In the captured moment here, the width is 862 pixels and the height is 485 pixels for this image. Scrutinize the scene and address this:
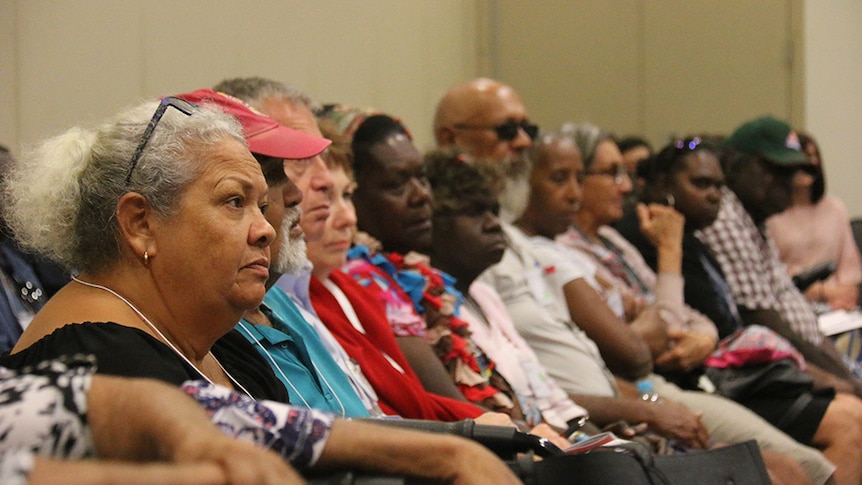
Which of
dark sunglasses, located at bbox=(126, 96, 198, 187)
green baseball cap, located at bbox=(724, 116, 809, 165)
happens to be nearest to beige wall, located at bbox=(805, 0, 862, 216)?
green baseball cap, located at bbox=(724, 116, 809, 165)

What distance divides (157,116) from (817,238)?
514 cm

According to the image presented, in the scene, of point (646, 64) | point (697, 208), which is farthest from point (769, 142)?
point (646, 64)

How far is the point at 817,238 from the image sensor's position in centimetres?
618

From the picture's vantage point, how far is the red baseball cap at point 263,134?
2.11 meters

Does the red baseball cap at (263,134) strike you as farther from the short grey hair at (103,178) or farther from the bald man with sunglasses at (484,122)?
the bald man with sunglasses at (484,122)

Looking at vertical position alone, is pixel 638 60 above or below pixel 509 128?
below

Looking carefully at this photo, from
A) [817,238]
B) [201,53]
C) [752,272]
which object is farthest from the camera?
[817,238]

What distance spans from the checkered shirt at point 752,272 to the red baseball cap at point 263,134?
3.15 metres

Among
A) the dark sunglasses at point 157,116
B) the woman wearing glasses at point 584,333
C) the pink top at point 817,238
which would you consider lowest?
the pink top at point 817,238

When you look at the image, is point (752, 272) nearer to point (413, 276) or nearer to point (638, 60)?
point (413, 276)

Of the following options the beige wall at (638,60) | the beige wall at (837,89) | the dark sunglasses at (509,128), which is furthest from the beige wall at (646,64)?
the dark sunglasses at (509,128)

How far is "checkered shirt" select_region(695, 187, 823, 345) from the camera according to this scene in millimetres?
4898

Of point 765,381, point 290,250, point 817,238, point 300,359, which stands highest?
point 290,250

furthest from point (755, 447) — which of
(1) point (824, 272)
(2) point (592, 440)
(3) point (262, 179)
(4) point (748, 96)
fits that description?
(4) point (748, 96)
